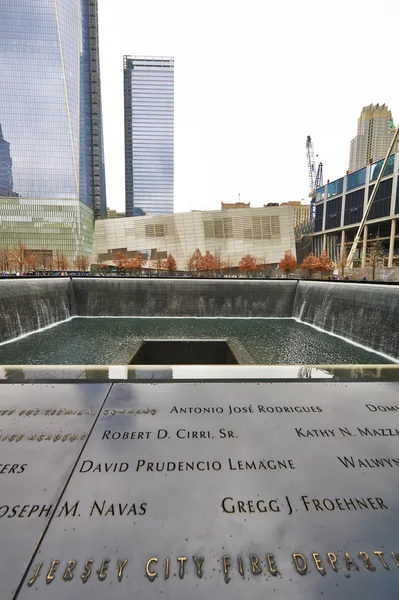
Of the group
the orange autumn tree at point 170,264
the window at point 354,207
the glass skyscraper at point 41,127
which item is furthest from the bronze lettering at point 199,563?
the glass skyscraper at point 41,127

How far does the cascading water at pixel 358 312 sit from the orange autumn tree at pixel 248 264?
155ft

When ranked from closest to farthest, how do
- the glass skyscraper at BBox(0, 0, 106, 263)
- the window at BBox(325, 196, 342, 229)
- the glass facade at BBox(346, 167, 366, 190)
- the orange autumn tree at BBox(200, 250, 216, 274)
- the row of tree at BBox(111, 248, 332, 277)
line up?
1. the glass facade at BBox(346, 167, 366, 190)
2. the row of tree at BBox(111, 248, 332, 277)
3. the window at BBox(325, 196, 342, 229)
4. the orange autumn tree at BBox(200, 250, 216, 274)
5. the glass skyscraper at BBox(0, 0, 106, 263)

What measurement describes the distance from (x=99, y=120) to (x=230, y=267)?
96.1m

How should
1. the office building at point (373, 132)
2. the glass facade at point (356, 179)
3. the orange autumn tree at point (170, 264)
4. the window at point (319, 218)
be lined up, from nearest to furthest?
the glass facade at point (356, 179)
the orange autumn tree at point (170, 264)
the window at point (319, 218)
the office building at point (373, 132)

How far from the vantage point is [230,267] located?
2741 inches

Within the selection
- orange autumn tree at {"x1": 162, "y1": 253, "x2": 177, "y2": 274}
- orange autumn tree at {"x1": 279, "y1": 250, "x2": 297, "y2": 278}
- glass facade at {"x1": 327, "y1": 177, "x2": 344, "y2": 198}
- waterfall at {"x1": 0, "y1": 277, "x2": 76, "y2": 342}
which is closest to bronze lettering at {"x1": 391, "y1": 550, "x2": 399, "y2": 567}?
waterfall at {"x1": 0, "y1": 277, "x2": 76, "y2": 342}

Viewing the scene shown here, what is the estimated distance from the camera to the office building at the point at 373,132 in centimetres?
15750

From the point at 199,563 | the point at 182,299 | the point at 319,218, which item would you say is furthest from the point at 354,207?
the point at 199,563

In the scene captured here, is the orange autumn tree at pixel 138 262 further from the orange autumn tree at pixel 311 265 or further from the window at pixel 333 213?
the window at pixel 333 213

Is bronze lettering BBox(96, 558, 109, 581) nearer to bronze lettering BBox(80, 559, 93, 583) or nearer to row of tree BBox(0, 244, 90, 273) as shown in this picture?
bronze lettering BBox(80, 559, 93, 583)

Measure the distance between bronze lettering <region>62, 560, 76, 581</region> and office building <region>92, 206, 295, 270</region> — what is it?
6937cm

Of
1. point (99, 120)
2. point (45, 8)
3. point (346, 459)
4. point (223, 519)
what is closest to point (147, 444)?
point (223, 519)

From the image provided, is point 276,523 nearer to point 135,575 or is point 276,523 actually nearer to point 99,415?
point 135,575

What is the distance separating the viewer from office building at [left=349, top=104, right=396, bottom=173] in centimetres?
15750
